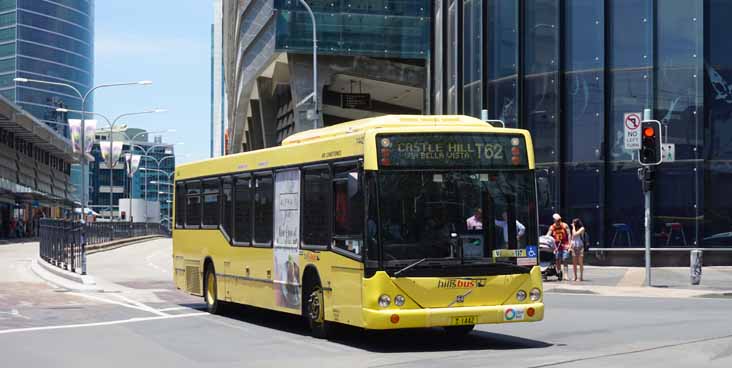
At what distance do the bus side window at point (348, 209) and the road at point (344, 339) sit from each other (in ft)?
4.40

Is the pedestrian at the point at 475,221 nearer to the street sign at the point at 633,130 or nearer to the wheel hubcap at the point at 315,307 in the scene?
the wheel hubcap at the point at 315,307

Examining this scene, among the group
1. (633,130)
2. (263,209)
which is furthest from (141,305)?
(633,130)

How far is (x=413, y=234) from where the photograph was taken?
1406 cm

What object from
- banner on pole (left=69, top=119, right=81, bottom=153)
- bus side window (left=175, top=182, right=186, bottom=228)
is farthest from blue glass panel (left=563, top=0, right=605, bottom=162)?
banner on pole (left=69, top=119, right=81, bottom=153)

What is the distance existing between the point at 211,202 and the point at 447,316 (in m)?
7.93

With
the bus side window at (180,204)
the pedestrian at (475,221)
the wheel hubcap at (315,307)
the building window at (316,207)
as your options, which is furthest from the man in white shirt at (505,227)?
the bus side window at (180,204)

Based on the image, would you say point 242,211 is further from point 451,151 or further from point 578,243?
point 578,243

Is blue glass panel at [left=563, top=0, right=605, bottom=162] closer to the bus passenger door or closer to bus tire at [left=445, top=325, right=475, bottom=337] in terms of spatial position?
bus tire at [left=445, top=325, right=475, bottom=337]

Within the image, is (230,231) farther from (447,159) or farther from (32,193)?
(32,193)

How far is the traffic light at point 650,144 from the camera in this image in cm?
2681

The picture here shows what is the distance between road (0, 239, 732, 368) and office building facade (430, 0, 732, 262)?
38.6 feet

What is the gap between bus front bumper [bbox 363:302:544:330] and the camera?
1383 cm

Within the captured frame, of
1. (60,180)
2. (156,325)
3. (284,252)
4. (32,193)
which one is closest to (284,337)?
(284,252)

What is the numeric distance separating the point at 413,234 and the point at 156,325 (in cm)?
A: 608
